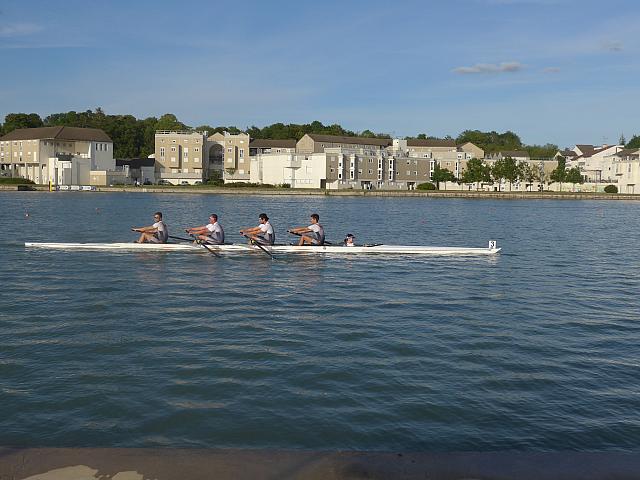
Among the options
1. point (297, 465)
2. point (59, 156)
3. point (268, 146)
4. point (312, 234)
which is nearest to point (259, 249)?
point (312, 234)

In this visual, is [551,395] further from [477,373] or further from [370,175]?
[370,175]

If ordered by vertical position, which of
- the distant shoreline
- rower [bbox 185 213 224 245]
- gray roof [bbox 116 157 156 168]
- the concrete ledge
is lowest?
the concrete ledge

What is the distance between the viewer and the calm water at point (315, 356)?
859cm

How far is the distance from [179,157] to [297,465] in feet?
446

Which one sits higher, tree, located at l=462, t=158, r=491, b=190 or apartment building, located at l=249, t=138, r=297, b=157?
apartment building, located at l=249, t=138, r=297, b=157

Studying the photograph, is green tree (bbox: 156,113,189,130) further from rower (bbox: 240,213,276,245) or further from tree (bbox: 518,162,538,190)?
rower (bbox: 240,213,276,245)

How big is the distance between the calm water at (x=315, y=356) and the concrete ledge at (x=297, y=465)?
2262mm

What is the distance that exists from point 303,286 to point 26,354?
9.15 m

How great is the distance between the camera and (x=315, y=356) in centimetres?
1195

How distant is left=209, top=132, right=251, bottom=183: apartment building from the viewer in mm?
140500

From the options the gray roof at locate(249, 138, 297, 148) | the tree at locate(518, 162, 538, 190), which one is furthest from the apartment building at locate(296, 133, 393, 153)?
the tree at locate(518, 162, 538, 190)

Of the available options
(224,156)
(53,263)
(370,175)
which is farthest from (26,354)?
(224,156)

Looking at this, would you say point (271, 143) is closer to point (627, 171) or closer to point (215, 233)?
point (627, 171)

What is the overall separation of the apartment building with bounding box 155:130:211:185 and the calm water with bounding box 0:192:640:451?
377 ft
